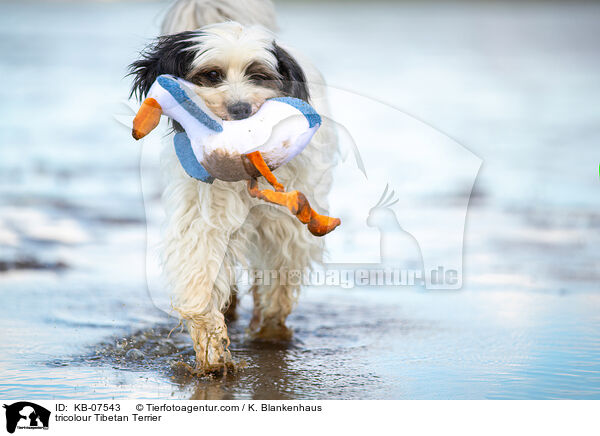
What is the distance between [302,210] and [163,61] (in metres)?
0.78

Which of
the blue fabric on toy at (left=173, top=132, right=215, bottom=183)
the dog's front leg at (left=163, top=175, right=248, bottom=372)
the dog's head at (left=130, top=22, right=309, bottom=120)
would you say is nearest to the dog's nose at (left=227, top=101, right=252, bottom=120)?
the dog's head at (left=130, top=22, right=309, bottom=120)

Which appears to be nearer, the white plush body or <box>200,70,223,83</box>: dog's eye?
the white plush body

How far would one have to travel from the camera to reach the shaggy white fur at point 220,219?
3383 millimetres

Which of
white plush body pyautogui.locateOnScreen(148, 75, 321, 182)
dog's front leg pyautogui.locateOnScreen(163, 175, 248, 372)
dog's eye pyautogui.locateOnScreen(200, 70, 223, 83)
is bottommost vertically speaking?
dog's front leg pyautogui.locateOnScreen(163, 175, 248, 372)

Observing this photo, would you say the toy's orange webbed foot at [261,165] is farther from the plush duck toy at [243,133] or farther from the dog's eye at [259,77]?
the dog's eye at [259,77]

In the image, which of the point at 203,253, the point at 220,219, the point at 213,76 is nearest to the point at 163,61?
the point at 213,76

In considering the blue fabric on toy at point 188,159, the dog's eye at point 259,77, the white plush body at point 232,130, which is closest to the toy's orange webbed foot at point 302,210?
the white plush body at point 232,130

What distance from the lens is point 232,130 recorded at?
3.10 m

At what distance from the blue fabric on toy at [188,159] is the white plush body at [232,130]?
67 mm

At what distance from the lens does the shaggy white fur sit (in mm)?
3383
